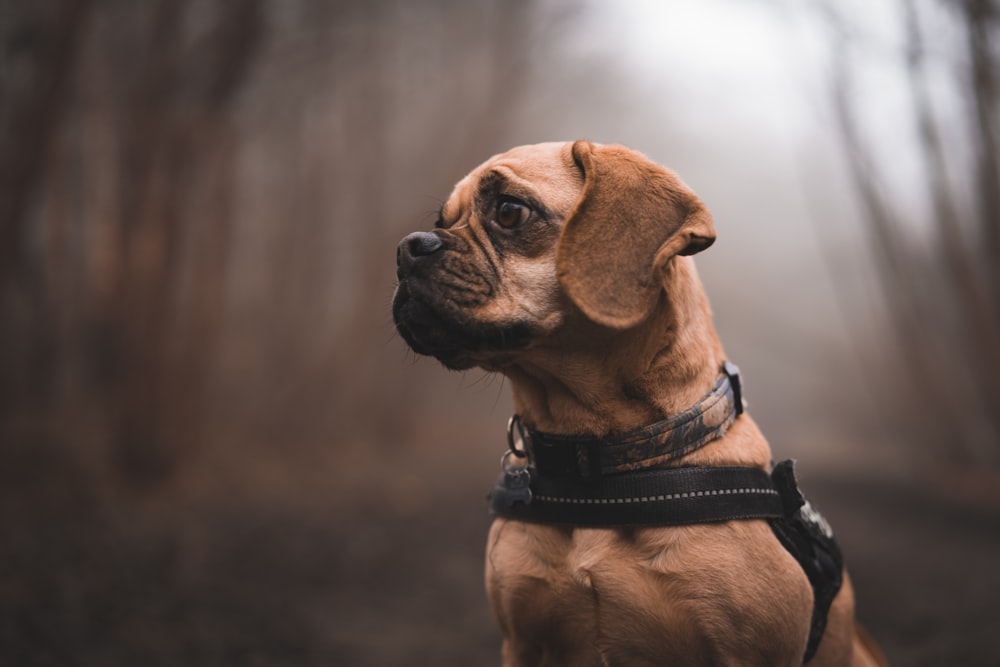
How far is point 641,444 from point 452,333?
0.71 m

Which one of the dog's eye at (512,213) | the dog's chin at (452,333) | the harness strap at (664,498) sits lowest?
the harness strap at (664,498)

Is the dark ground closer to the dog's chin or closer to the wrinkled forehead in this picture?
the dog's chin

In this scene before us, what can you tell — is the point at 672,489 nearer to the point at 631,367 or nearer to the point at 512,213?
the point at 631,367

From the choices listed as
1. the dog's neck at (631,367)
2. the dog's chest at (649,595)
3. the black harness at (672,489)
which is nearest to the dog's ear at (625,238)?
the dog's neck at (631,367)

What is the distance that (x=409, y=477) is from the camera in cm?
1252

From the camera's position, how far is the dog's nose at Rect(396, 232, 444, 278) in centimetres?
277

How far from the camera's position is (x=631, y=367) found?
8.77 feet

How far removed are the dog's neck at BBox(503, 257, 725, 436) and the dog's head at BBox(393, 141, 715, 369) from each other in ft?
0.29

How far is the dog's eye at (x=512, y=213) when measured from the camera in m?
2.80

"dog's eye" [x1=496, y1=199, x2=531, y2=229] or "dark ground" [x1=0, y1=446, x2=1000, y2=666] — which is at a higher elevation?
"dog's eye" [x1=496, y1=199, x2=531, y2=229]

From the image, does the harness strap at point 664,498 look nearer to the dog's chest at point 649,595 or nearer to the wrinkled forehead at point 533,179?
the dog's chest at point 649,595

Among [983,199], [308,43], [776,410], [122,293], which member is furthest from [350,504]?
[776,410]

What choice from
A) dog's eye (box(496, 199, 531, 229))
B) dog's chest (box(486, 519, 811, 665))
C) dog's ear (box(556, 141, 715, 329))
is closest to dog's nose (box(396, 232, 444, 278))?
dog's eye (box(496, 199, 531, 229))

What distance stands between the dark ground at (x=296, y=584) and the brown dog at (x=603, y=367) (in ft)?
10.4
